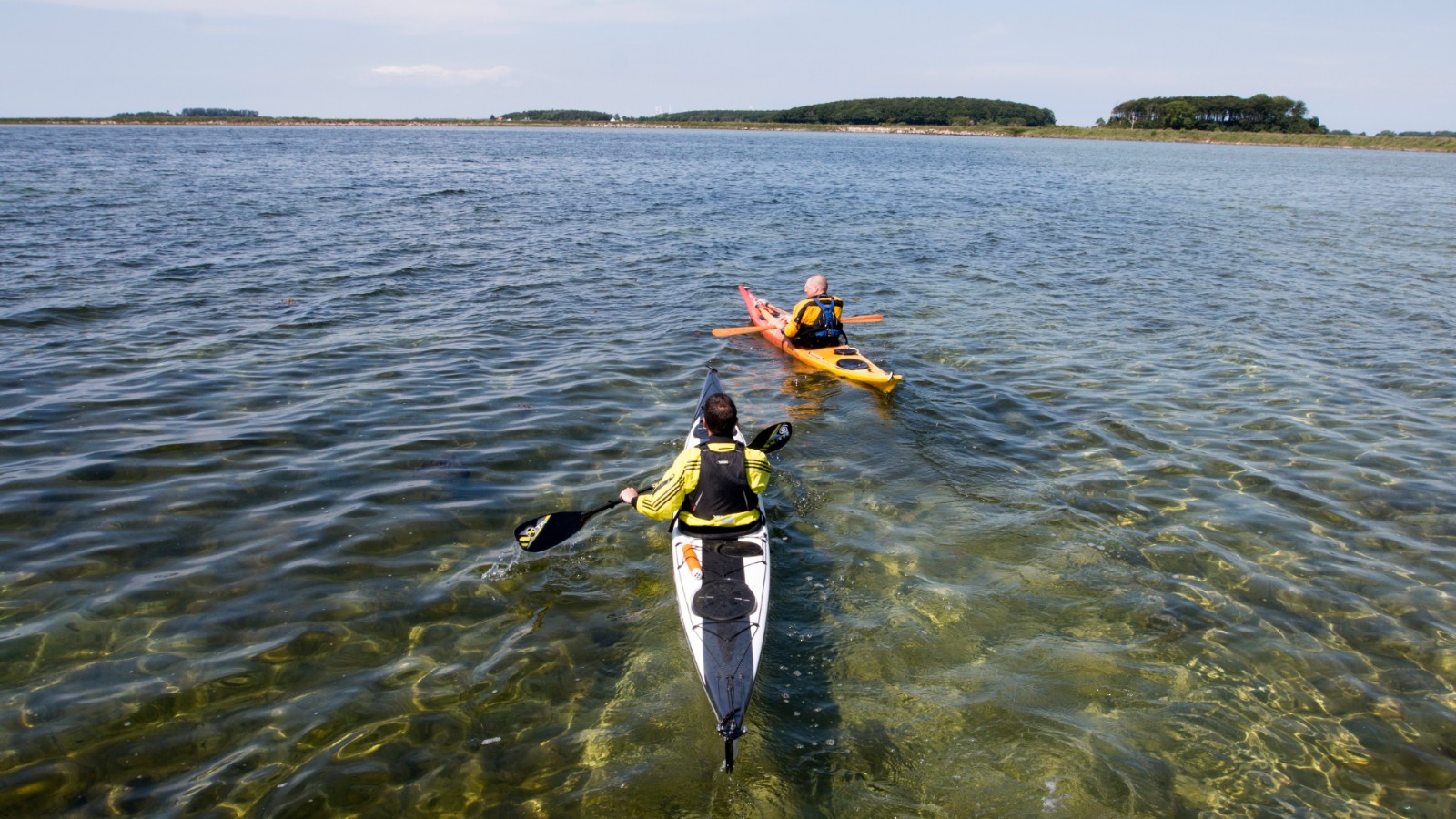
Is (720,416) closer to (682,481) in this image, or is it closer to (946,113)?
(682,481)

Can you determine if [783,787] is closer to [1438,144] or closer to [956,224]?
[956,224]

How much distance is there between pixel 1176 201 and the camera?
38.2m

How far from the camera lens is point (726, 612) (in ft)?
19.1

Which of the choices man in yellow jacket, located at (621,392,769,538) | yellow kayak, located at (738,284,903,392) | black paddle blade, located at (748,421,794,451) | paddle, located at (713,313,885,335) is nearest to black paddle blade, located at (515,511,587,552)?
man in yellow jacket, located at (621,392,769,538)

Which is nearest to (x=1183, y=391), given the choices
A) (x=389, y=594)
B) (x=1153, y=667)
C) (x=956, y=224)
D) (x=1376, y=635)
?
(x=1376, y=635)

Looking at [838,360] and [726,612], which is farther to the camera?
[838,360]

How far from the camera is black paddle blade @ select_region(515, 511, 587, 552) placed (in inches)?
281

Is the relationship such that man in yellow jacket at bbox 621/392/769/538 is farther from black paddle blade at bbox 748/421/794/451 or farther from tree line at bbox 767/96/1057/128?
tree line at bbox 767/96/1057/128

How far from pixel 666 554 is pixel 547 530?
1.20 m

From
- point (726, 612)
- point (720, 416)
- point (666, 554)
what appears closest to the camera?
point (726, 612)

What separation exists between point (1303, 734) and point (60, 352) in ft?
53.6

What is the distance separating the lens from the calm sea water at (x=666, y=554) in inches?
202

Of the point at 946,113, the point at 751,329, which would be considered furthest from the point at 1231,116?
the point at 751,329

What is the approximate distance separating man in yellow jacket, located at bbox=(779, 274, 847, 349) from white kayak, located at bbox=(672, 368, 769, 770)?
678 cm
